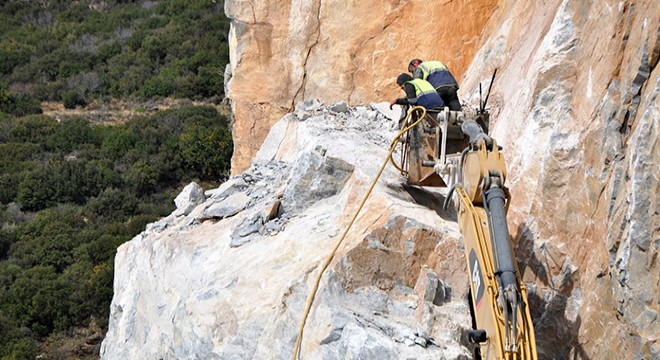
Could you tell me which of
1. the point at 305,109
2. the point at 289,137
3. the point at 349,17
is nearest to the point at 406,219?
the point at 289,137

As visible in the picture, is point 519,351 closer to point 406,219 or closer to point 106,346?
point 406,219

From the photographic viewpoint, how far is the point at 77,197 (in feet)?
89.1

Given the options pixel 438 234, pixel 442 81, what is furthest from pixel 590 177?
pixel 442 81

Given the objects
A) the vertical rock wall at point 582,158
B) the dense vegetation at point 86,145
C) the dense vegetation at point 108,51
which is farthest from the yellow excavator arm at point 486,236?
the dense vegetation at point 108,51

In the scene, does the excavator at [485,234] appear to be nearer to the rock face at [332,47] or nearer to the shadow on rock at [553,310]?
the shadow on rock at [553,310]

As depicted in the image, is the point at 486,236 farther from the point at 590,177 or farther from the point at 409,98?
the point at 409,98

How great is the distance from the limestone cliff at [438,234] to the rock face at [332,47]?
4.78 ft

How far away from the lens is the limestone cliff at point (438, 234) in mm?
6195

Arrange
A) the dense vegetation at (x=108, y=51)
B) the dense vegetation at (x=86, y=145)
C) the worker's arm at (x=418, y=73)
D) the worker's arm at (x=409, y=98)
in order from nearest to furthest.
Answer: the worker's arm at (x=409, y=98), the worker's arm at (x=418, y=73), the dense vegetation at (x=86, y=145), the dense vegetation at (x=108, y=51)

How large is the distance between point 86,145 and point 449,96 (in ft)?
78.5

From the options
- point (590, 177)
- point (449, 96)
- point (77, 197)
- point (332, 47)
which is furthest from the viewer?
point (77, 197)

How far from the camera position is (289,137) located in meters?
12.9

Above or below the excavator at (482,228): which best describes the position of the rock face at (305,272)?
below

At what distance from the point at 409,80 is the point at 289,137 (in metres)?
3.80
